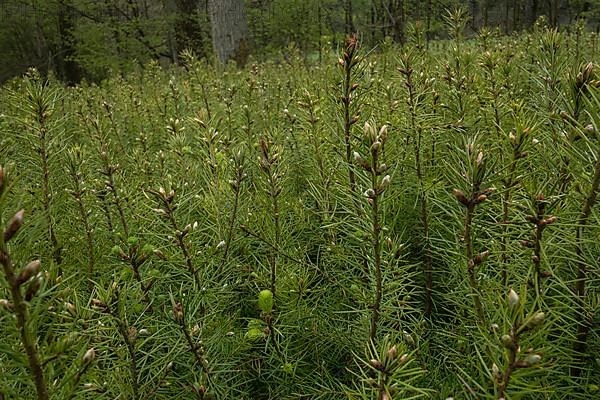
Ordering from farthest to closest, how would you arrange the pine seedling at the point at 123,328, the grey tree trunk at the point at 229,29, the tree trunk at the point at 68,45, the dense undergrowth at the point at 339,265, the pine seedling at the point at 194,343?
the tree trunk at the point at 68,45, the grey tree trunk at the point at 229,29, the pine seedling at the point at 194,343, the pine seedling at the point at 123,328, the dense undergrowth at the point at 339,265

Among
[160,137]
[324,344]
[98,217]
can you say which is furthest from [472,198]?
[160,137]

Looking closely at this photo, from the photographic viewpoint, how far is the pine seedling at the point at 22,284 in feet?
2.44

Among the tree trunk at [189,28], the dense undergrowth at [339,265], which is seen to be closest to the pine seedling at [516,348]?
the dense undergrowth at [339,265]

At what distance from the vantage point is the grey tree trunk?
307 inches

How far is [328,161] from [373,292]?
86cm

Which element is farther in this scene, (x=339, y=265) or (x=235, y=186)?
(x=339, y=265)

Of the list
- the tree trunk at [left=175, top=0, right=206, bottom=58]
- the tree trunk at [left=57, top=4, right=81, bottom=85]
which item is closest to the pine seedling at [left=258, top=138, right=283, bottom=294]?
the tree trunk at [left=175, top=0, right=206, bottom=58]

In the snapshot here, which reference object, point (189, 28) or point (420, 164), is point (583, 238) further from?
point (189, 28)

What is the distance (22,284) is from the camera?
792 mm

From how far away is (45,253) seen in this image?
6.28ft

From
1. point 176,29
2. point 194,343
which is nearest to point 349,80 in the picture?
point 194,343

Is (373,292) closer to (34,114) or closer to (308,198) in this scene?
(308,198)

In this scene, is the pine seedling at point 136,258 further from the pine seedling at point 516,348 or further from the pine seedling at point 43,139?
the pine seedling at point 516,348

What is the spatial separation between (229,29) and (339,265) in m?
6.95
